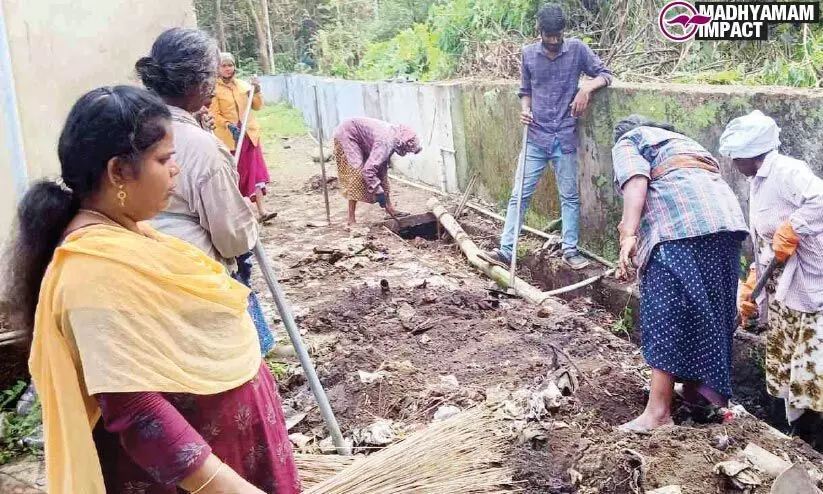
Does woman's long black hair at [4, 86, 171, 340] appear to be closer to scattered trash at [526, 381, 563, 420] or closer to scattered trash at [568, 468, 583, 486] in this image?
scattered trash at [568, 468, 583, 486]

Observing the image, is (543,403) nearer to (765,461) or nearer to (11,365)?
(765,461)

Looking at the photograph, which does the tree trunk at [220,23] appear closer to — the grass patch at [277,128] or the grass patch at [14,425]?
the grass patch at [277,128]

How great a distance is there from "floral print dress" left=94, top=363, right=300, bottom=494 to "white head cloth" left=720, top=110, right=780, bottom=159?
2897 mm

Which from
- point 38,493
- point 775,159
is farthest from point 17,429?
point 775,159

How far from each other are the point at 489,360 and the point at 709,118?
2.35 metres

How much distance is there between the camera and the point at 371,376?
4.02 meters

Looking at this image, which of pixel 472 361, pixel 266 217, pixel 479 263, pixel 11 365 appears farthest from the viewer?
pixel 266 217

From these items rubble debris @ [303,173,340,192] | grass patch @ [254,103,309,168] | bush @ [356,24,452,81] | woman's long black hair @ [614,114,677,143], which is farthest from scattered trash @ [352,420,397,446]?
grass patch @ [254,103,309,168]

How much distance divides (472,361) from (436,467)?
2.17m

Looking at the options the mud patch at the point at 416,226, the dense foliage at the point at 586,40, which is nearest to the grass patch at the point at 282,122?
the dense foliage at the point at 586,40

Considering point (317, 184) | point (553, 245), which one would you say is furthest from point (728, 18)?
point (317, 184)

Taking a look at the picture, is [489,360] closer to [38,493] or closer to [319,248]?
[38,493]

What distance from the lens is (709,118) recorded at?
496 centimetres

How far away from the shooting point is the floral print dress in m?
1.37
